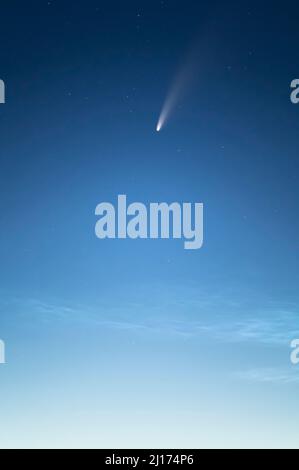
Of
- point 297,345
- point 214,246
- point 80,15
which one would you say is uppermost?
point 80,15

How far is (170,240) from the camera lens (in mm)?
2678

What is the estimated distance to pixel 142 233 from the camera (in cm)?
268

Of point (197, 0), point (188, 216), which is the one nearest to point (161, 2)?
point (197, 0)
